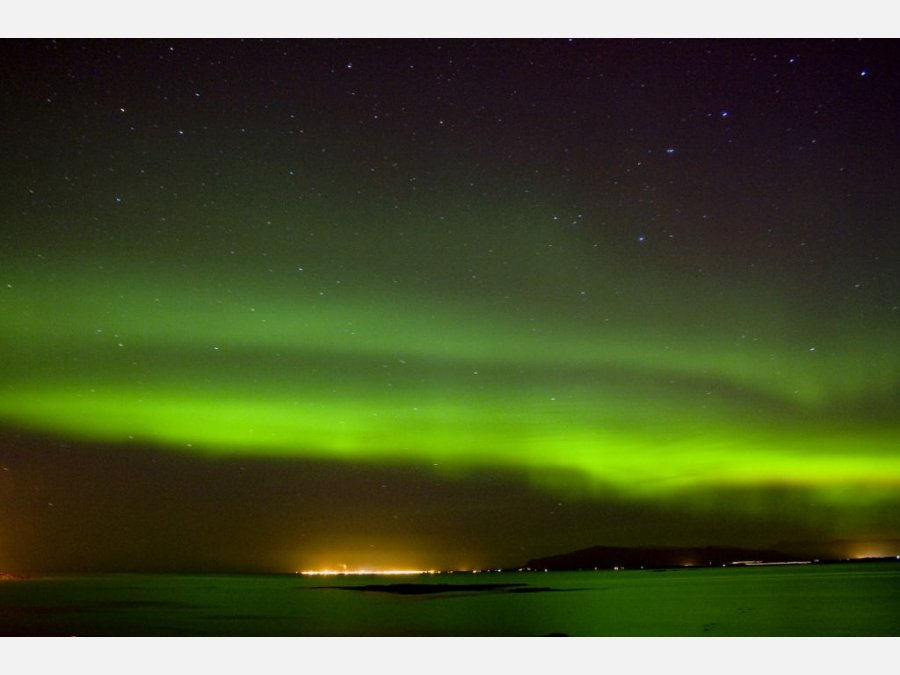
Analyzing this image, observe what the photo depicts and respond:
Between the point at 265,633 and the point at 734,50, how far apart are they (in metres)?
6.67

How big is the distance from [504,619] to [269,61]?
6.97m

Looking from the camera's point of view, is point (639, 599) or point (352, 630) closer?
point (352, 630)
